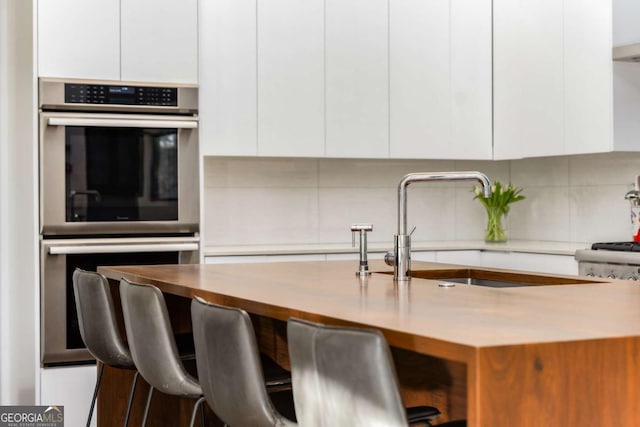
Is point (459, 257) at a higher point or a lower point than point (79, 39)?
lower

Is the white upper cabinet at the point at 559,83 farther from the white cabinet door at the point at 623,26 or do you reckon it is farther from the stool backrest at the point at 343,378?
the stool backrest at the point at 343,378

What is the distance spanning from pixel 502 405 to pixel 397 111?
4.05 metres

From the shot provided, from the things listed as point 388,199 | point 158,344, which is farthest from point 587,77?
point 158,344

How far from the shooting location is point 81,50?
185 inches

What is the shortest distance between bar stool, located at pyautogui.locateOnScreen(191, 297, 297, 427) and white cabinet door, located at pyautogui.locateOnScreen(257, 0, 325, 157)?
3.00 metres

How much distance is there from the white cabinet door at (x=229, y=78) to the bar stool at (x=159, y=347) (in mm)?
2430

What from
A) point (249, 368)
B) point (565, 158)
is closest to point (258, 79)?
point (565, 158)

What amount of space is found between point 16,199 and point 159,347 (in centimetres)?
275

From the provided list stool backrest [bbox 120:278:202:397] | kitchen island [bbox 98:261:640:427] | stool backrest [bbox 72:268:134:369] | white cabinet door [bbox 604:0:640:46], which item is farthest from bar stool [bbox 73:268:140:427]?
white cabinet door [bbox 604:0:640:46]

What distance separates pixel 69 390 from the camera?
4602 millimetres

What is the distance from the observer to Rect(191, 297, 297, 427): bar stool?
2186mm

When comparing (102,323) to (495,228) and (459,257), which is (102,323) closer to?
(459,257)

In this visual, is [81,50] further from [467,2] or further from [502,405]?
[502,405]

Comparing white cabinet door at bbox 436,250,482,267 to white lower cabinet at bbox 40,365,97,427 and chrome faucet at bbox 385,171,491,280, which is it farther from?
chrome faucet at bbox 385,171,491,280
